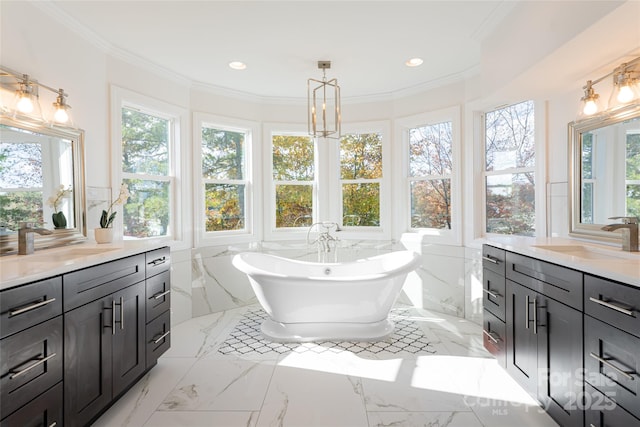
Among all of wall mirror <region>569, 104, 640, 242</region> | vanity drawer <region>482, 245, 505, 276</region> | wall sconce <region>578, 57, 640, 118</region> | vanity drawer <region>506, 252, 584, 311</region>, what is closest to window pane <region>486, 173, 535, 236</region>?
wall mirror <region>569, 104, 640, 242</region>

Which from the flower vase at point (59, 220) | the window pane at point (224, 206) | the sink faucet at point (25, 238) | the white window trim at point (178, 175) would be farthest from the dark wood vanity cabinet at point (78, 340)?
the window pane at point (224, 206)

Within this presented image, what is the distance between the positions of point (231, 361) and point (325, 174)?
2.48 metres

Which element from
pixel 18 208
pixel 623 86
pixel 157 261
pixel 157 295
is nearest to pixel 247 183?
pixel 157 261

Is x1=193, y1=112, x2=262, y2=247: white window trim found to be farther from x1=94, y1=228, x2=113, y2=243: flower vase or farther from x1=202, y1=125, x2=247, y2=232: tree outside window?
x1=94, y1=228, x2=113, y2=243: flower vase

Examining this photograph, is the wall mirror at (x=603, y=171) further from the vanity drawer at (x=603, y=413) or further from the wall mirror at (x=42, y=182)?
the wall mirror at (x=42, y=182)

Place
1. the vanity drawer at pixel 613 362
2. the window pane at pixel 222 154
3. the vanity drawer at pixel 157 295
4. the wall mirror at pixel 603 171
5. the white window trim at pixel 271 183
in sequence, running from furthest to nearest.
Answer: the white window trim at pixel 271 183
the window pane at pixel 222 154
the vanity drawer at pixel 157 295
the wall mirror at pixel 603 171
the vanity drawer at pixel 613 362

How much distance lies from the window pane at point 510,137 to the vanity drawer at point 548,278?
1413 mm

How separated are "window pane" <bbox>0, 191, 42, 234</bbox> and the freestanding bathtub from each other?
1475 millimetres

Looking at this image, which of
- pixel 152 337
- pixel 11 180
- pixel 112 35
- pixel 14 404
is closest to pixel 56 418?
pixel 14 404

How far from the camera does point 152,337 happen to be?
239 cm

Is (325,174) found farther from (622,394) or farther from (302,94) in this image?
A: (622,394)

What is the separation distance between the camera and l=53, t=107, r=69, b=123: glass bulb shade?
91.8 inches

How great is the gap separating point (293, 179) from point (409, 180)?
142cm

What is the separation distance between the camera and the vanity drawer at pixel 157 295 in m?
2.35
